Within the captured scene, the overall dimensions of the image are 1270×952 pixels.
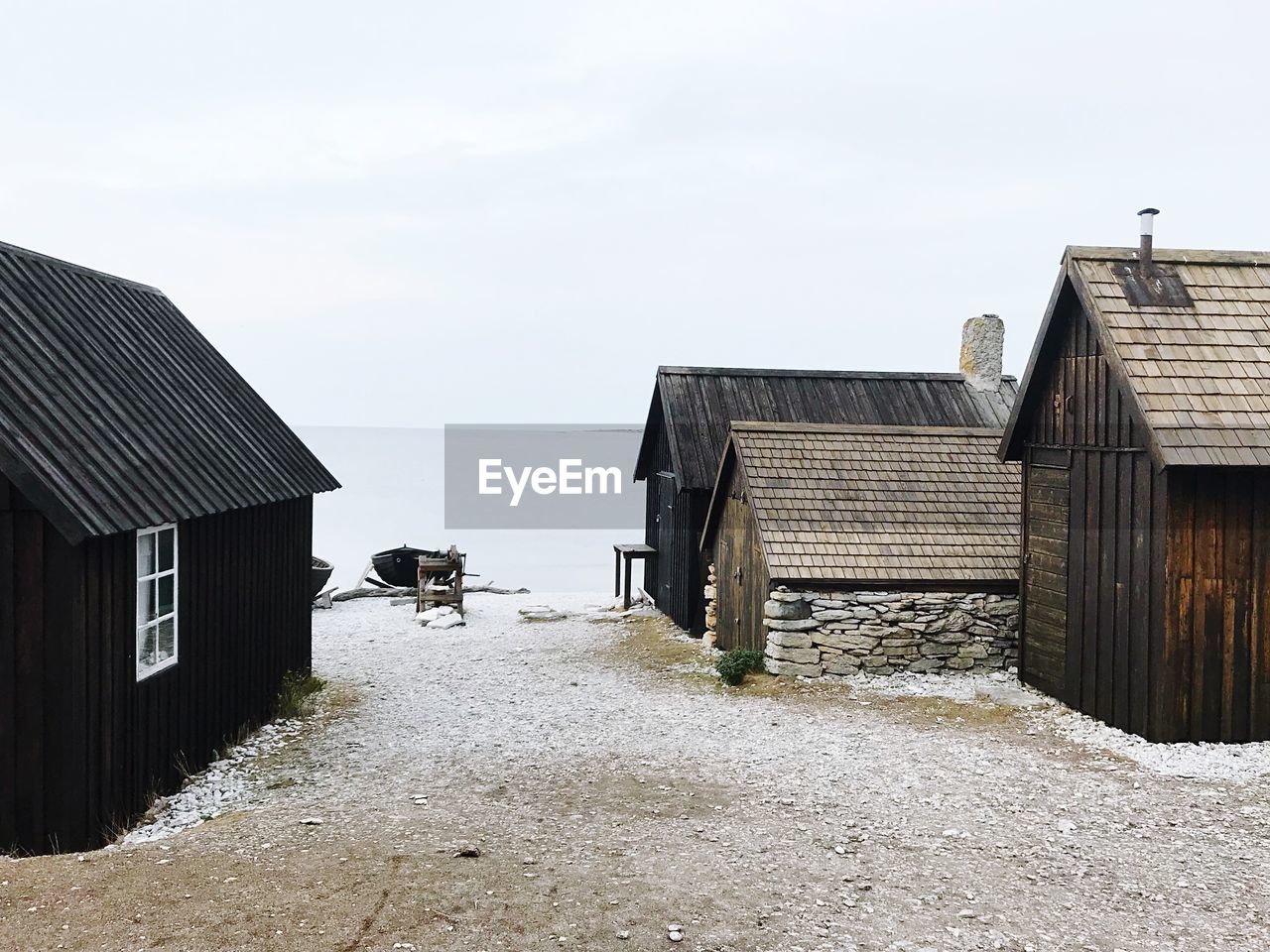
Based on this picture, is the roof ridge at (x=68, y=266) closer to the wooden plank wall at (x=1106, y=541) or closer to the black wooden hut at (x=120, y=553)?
the black wooden hut at (x=120, y=553)

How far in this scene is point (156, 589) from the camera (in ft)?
31.0

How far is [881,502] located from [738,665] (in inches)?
126

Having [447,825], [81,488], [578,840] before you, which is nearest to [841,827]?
[578,840]

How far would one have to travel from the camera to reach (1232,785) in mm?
9492

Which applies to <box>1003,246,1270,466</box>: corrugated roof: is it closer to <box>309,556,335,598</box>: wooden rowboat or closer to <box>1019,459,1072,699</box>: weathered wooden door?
<box>1019,459,1072,699</box>: weathered wooden door

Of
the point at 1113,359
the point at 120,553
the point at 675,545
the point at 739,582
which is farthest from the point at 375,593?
the point at 1113,359

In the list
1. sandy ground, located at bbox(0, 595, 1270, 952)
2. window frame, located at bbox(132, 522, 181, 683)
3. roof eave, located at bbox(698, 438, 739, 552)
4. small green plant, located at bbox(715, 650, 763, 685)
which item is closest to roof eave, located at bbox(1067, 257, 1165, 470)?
sandy ground, located at bbox(0, 595, 1270, 952)

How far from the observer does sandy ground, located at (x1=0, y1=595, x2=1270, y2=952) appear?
21.1ft

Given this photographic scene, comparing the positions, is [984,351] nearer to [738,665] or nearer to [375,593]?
[738,665]

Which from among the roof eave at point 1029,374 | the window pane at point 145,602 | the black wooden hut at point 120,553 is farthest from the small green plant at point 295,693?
the roof eave at point 1029,374

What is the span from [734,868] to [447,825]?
2360 millimetres

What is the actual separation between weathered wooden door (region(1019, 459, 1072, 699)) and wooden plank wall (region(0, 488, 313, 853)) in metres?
9.58

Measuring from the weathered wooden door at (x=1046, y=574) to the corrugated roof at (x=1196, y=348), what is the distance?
5.55 feet

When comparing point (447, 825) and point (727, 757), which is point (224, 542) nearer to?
point (447, 825)
